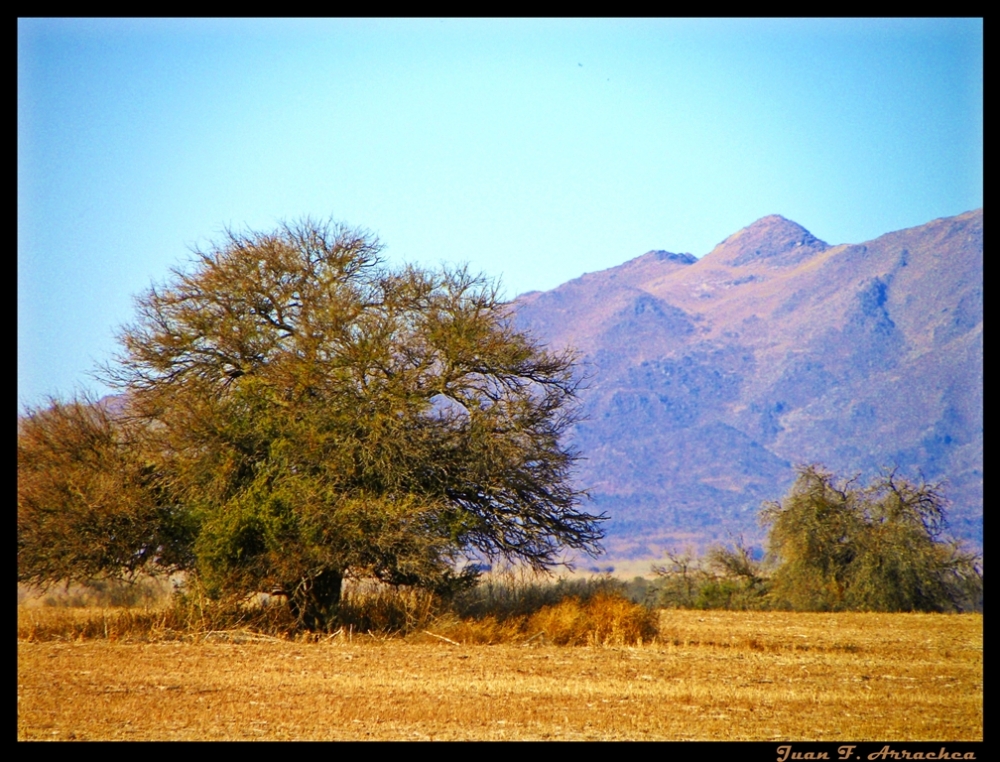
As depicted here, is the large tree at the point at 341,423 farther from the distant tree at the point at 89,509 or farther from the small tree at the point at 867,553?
the small tree at the point at 867,553

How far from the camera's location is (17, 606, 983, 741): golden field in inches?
463

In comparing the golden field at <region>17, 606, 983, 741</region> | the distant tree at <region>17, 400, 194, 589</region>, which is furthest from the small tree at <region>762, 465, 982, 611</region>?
the distant tree at <region>17, 400, 194, 589</region>

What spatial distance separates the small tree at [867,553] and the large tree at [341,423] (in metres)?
14.6

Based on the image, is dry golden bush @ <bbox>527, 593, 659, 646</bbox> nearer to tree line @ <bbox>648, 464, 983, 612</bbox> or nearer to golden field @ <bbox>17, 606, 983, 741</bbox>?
golden field @ <bbox>17, 606, 983, 741</bbox>

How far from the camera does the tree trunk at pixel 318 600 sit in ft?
65.1

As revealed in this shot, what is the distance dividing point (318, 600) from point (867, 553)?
19.9 meters

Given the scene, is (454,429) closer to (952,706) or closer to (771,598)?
(952,706)

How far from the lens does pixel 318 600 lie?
20266 millimetres

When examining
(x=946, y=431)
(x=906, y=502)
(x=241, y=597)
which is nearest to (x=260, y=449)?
(x=241, y=597)

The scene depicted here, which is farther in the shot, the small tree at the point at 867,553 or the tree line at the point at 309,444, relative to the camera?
the small tree at the point at 867,553

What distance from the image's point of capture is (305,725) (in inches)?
462

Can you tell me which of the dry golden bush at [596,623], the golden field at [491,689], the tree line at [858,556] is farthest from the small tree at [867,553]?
the dry golden bush at [596,623]

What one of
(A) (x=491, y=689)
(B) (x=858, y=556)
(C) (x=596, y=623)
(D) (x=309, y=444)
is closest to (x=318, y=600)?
(D) (x=309, y=444)

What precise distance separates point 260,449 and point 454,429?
3.71 metres
